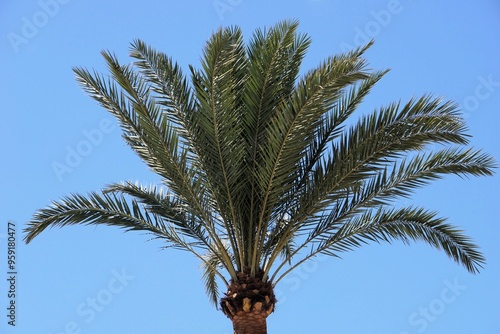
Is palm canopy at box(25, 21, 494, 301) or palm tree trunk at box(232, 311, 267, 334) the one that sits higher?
palm canopy at box(25, 21, 494, 301)

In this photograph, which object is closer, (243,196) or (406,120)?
(406,120)

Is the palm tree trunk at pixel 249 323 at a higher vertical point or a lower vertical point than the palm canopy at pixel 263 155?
lower

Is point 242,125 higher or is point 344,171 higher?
point 242,125

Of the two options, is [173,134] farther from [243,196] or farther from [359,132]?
[359,132]

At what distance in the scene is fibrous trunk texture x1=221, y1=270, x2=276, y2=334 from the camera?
9945 mm

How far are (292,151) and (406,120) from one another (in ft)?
5.16

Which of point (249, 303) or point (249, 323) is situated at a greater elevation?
point (249, 303)

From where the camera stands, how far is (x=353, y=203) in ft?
33.7

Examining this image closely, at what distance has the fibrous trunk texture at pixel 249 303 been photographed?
392 inches

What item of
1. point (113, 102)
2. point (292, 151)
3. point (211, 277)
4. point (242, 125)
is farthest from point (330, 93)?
point (211, 277)

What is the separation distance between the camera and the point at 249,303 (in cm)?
995

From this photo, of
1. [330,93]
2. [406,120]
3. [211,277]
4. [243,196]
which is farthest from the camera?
[211,277]

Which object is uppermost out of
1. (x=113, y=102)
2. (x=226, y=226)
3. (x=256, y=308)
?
(x=113, y=102)

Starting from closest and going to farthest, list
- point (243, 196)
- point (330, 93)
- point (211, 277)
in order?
1. point (330, 93)
2. point (243, 196)
3. point (211, 277)
